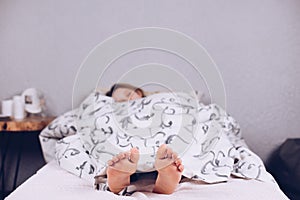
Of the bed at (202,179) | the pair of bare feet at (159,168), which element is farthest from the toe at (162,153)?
the bed at (202,179)

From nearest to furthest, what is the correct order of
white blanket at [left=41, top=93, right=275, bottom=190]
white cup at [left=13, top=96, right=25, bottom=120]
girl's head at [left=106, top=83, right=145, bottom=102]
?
white blanket at [left=41, top=93, right=275, bottom=190], girl's head at [left=106, top=83, right=145, bottom=102], white cup at [left=13, top=96, right=25, bottom=120]

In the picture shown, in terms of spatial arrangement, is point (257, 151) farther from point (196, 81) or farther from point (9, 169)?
point (9, 169)

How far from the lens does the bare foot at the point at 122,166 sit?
1388 mm

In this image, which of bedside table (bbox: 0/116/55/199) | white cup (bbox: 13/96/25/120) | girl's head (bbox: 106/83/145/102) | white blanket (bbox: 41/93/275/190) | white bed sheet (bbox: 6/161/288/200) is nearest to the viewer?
white bed sheet (bbox: 6/161/288/200)

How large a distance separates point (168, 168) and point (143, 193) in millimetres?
151

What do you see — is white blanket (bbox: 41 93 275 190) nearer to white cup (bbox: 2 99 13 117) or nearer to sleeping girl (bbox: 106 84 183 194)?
sleeping girl (bbox: 106 84 183 194)

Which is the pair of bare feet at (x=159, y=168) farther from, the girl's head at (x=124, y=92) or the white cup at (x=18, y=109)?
the white cup at (x=18, y=109)

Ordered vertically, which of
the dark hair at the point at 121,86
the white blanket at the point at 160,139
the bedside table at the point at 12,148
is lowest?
the bedside table at the point at 12,148

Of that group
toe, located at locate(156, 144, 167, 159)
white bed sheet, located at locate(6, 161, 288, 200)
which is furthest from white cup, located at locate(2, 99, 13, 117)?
toe, located at locate(156, 144, 167, 159)

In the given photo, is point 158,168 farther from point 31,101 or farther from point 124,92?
point 31,101

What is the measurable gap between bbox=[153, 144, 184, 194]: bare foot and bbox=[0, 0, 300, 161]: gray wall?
1036mm

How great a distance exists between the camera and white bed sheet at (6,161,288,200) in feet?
4.51

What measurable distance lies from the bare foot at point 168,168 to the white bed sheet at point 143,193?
0.12ft

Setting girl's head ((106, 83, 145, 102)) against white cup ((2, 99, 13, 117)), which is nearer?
girl's head ((106, 83, 145, 102))
